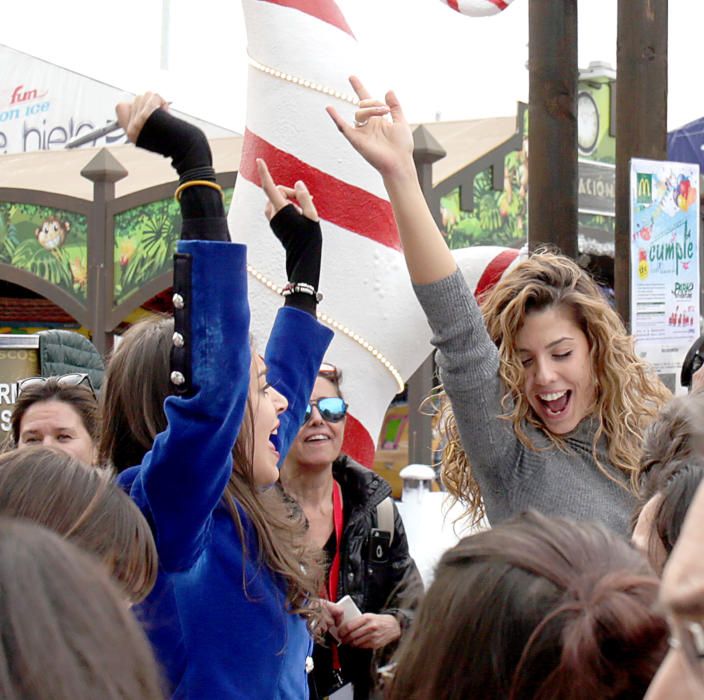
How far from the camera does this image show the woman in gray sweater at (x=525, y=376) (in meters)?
2.16

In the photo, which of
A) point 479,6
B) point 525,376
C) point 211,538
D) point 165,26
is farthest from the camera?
point 165,26

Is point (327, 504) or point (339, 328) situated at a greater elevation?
point (339, 328)

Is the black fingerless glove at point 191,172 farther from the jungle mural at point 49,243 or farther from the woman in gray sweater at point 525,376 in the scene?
the jungle mural at point 49,243

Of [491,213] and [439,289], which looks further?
[491,213]

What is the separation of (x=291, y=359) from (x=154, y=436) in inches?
17.3

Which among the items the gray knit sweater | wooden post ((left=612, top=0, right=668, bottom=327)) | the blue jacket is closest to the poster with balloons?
wooden post ((left=612, top=0, right=668, bottom=327))

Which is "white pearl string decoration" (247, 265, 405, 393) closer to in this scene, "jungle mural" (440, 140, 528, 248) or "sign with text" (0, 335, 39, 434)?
"sign with text" (0, 335, 39, 434)

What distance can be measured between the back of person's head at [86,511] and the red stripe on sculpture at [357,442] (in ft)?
5.83

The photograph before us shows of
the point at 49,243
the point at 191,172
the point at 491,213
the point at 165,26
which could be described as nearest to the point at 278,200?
the point at 191,172

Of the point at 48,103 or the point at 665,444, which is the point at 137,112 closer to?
the point at 665,444

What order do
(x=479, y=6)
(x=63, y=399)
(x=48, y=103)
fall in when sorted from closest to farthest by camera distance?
(x=63, y=399)
(x=479, y=6)
(x=48, y=103)

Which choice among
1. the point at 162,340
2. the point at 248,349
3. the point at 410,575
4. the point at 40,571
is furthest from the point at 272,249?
the point at 40,571

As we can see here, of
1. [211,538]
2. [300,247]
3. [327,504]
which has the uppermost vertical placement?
[300,247]

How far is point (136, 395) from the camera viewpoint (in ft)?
6.08
